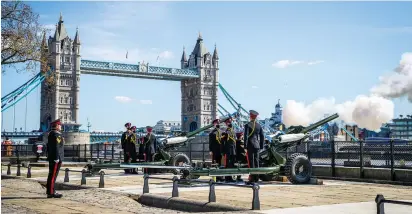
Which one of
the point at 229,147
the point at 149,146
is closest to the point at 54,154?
the point at 229,147

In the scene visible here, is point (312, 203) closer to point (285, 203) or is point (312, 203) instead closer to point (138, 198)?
point (285, 203)

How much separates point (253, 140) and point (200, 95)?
145m

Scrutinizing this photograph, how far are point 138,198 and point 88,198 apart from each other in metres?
1.15

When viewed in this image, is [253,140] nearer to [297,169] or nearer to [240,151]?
[297,169]

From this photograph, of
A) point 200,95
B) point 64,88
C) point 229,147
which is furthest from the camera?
point 200,95

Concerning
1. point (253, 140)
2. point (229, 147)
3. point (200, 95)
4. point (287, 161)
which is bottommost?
point (287, 161)

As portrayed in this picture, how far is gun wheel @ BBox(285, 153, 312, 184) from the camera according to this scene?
14.9 metres

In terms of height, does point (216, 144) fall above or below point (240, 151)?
above

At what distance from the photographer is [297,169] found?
49.7 feet

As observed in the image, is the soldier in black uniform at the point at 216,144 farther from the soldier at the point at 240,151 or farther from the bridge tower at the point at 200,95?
the bridge tower at the point at 200,95

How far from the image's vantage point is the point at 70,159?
36.3 meters

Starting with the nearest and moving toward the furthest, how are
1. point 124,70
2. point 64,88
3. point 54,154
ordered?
1. point 54,154
2. point 124,70
3. point 64,88

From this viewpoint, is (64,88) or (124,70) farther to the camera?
(64,88)

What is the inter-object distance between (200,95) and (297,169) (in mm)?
144105
